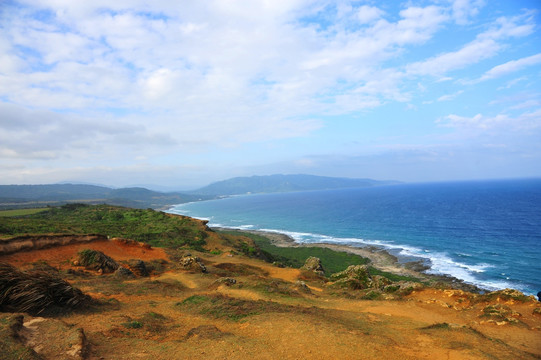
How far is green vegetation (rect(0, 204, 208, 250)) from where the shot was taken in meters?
31.1

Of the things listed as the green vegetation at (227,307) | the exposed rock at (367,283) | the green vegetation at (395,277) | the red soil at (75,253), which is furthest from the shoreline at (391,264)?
the red soil at (75,253)

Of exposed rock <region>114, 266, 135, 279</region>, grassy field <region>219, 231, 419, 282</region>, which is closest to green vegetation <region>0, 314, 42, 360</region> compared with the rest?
exposed rock <region>114, 266, 135, 279</region>

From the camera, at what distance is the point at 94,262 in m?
20.0

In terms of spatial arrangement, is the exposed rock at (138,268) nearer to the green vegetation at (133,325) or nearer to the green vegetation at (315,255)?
the green vegetation at (133,325)

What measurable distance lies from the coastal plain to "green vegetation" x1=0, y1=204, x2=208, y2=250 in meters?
11.7

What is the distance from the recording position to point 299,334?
9906 mm

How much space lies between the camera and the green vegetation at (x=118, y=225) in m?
31.1

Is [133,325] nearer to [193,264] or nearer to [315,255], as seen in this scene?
[193,264]

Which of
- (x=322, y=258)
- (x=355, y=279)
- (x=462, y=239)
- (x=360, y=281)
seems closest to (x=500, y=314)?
(x=360, y=281)

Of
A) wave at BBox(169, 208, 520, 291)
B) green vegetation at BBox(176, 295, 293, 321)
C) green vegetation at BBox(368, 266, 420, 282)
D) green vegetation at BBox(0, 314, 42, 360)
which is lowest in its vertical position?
green vegetation at BBox(368, 266, 420, 282)

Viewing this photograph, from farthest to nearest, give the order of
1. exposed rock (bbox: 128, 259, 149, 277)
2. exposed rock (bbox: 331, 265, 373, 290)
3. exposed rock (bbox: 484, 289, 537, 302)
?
exposed rock (bbox: 331, 265, 373, 290)
exposed rock (bbox: 128, 259, 149, 277)
exposed rock (bbox: 484, 289, 537, 302)

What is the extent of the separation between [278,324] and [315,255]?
48562 mm

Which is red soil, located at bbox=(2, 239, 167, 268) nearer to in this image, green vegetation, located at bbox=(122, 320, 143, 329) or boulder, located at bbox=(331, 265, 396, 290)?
green vegetation, located at bbox=(122, 320, 143, 329)

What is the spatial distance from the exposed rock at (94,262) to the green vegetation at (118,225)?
11713 millimetres
